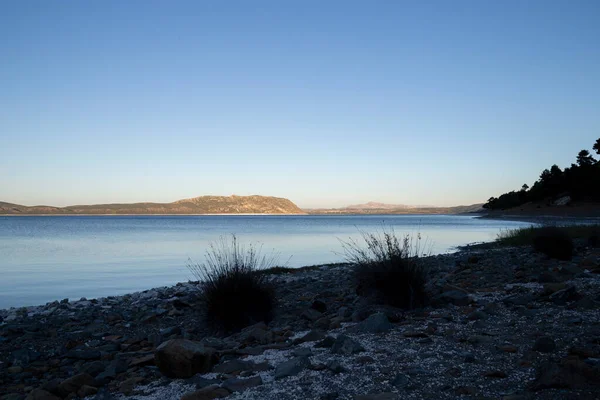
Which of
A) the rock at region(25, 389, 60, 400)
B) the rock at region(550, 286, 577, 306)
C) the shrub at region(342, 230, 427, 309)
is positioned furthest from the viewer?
the shrub at region(342, 230, 427, 309)

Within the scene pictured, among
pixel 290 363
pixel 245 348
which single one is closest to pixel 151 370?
pixel 245 348

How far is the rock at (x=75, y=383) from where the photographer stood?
18.1 feet

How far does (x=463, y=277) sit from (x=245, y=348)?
7.38 metres

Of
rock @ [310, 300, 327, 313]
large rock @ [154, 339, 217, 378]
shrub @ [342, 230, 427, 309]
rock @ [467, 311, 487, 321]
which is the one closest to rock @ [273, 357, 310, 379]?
large rock @ [154, 339, 217, 378]

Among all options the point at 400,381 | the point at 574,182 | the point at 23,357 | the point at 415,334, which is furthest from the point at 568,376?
the point at 574,182

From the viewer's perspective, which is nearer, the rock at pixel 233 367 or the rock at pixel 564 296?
the rock at pixel 233 367

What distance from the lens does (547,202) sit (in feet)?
262

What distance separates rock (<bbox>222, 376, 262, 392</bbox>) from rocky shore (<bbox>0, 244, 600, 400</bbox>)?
0.4 inches

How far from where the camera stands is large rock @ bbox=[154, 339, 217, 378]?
5.50m

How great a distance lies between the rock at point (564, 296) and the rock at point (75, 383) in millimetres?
6425

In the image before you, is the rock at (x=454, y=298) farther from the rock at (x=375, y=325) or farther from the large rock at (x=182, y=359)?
the large rock at (x=182, y=359)

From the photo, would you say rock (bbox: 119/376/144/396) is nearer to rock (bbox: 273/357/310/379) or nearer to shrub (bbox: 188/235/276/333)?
rock (bbox: 273/357/310/379)

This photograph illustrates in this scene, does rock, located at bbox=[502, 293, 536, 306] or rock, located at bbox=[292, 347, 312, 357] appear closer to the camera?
rock, located at bbox=[292, 347, 312, 357]

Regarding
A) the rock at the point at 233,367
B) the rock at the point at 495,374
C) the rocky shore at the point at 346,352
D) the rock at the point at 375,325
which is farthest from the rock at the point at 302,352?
the rock at the point at 495,374
